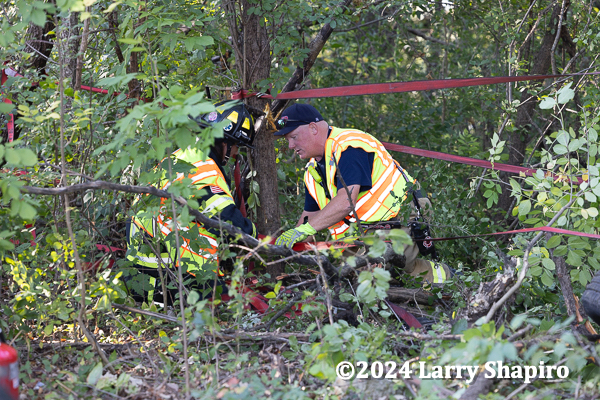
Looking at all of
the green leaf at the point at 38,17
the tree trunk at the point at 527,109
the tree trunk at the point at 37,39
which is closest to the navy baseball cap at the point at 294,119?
the tree trunk at the point at 37,39

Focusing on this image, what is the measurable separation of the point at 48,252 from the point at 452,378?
7.59ft

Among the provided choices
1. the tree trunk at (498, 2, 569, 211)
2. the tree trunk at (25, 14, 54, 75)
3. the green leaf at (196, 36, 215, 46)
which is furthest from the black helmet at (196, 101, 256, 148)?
the tree trunk at (498, 2, 569, 211)

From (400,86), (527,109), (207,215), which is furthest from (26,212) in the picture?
(527,109)

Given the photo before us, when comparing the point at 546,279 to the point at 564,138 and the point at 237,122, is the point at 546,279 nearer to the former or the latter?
the point at 564,138

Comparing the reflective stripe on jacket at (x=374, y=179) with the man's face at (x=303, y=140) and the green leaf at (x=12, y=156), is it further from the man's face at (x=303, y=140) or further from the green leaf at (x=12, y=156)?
the green leaf at (x=12, y=156)

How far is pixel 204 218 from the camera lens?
2.59m

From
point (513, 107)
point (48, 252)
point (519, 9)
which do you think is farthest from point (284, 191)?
point (519, 9)

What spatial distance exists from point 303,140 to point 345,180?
551mm

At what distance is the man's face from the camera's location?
4.29 metres

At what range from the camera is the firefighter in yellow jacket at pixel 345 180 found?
12.9 feet

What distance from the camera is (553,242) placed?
9.82 feet

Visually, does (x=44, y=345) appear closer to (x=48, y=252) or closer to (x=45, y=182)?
(x=48, y=252)

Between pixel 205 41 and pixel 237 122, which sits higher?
pixel 205 41

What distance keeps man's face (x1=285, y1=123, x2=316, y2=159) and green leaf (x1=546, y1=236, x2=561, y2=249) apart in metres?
1.89
